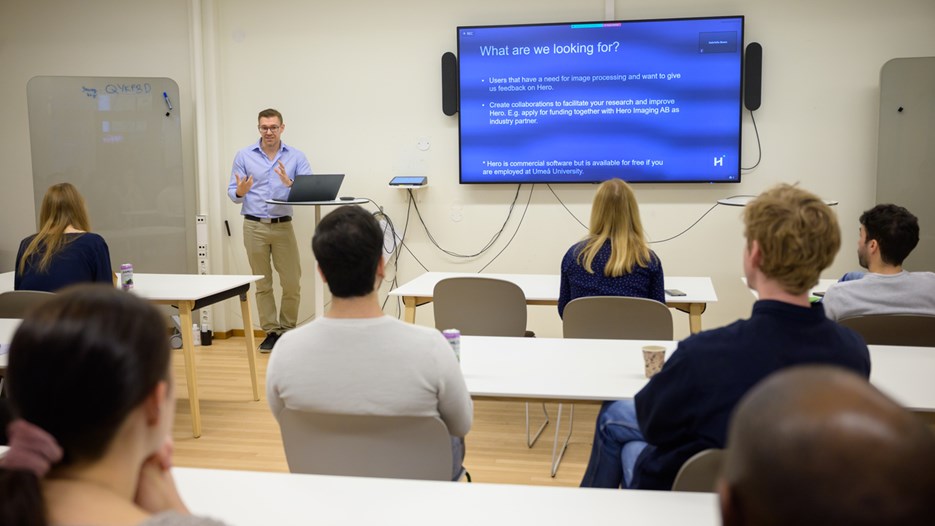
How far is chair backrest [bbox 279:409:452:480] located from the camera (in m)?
1.87

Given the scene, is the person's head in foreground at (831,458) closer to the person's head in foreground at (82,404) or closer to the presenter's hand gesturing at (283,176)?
the person's head in foreground at (82,404)

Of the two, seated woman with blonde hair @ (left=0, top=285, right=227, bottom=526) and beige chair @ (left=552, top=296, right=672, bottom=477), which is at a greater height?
seated woman with blonde hair @ (left=0, top=285, right=227, bottom=526)

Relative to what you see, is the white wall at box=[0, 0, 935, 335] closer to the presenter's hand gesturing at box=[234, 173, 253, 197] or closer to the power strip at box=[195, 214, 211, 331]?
the power strip at box=[195, 214, 211, 331]

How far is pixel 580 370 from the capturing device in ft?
8.38

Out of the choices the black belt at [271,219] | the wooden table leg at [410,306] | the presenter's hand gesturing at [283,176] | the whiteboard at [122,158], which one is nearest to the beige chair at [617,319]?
the wooden table leg at [410,306]

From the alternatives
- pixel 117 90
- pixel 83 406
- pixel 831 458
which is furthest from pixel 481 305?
pixel 117 90

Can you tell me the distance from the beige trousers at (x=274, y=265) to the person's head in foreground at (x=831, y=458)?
18.7 feet

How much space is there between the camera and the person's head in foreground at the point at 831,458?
0.62 metres

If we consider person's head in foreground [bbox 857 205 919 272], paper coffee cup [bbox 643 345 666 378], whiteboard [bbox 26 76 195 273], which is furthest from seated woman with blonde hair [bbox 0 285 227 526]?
whiteboard [bbox 26 76 195 273]

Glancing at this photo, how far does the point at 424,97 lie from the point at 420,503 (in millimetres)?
4918

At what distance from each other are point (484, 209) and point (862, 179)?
2731mm

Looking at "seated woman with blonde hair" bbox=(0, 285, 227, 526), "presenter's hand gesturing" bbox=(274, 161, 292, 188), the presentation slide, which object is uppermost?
the presentation slide

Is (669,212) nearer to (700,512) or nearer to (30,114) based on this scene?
(700,512)

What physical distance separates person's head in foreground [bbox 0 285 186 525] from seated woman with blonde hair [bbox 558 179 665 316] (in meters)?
2.66
